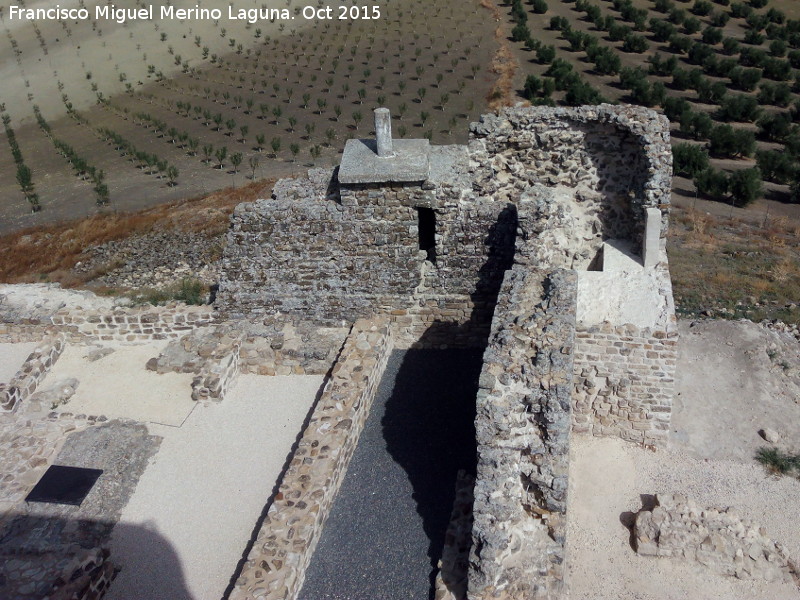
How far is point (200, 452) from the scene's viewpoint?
9.54 meters

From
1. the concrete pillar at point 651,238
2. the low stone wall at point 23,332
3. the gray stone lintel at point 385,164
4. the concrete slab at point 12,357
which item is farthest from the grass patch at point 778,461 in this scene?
the concrete slab at point 12,357

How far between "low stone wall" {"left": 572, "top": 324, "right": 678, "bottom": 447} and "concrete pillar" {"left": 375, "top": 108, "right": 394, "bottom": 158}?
412cm

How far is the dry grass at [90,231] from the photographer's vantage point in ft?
63.4

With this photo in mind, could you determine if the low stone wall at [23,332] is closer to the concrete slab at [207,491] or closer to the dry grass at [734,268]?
the concrete slab at [207,491]

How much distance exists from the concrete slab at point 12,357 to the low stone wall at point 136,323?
72 centimetres

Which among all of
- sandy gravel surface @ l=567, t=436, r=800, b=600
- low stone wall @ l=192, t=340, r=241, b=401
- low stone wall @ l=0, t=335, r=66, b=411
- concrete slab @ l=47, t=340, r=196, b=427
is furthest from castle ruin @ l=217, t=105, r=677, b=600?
low stone wall @ l=0, t=335, r=66, b=411

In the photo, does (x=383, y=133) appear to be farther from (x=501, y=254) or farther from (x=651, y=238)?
(x=651, y=238)

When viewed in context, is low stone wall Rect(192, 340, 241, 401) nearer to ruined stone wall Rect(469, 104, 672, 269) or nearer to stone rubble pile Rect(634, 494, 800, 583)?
Answer: ruined stone wall Rect(469, 104, 672, 269)

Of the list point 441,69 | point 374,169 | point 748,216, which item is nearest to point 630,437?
point 374,169

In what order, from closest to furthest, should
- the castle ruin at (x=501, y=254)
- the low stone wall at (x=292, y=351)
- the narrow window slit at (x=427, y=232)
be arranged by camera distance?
the castle ruin at (x=501, y=254) < the low stone wall at (x=292, y=351) < the narrow window slit at (x=427, y=232)

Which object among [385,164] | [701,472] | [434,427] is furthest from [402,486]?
[385,164]

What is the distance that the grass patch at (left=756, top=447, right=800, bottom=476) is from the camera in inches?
365

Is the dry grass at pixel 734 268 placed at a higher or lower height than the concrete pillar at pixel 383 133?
lower

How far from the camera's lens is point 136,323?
11.5m
